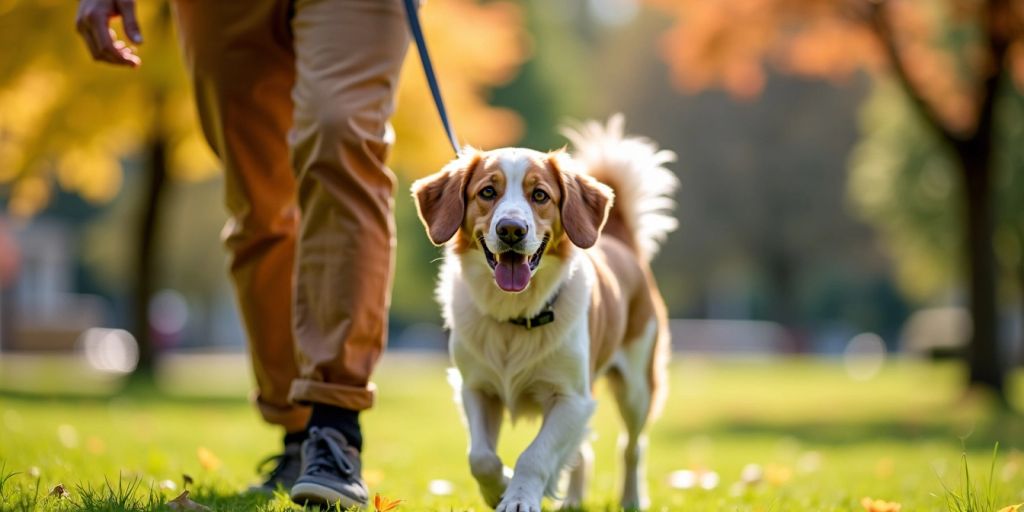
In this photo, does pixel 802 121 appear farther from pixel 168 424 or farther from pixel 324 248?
pixel 324 248

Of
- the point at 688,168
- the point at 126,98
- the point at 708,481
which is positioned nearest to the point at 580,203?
the point at 708,481

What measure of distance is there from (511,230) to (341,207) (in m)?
0.50

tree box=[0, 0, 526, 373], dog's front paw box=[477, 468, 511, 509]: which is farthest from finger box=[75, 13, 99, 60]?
tree box=[0, 0, 526, 373]

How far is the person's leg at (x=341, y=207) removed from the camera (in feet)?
11.0

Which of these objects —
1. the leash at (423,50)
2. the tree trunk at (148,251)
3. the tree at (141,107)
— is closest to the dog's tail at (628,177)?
the leash at (423,50)

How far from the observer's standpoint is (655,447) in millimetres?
8242

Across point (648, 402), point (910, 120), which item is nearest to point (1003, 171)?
point (910, 120)

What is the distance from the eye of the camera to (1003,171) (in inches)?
769

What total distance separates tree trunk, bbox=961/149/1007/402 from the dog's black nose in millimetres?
9679

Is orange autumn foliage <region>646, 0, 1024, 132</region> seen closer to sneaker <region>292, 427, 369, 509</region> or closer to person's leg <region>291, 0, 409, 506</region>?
person's leg <region>291, 0, 409, 506</region>

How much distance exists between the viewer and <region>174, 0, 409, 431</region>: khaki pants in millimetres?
3371

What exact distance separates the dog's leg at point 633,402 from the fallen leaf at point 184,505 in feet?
6.07

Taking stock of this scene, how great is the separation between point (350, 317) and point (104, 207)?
33545mm

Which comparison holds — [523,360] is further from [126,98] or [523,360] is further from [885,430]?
[126,98]
